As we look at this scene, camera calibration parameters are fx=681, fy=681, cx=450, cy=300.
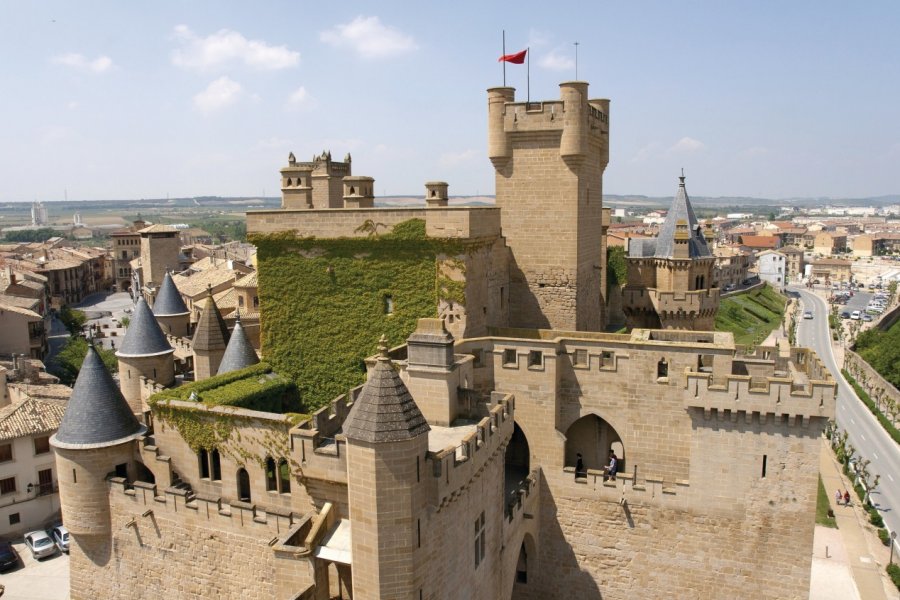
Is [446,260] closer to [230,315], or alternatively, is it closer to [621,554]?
[621,554]

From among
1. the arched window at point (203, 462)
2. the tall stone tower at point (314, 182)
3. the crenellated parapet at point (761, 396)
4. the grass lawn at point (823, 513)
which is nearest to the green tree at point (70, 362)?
the tall stone tower at point (314, 182)

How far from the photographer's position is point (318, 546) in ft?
59.6

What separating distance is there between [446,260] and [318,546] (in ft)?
36.3

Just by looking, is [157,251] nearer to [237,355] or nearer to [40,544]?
[40,544]

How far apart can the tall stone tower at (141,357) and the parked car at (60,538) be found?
1060 cm

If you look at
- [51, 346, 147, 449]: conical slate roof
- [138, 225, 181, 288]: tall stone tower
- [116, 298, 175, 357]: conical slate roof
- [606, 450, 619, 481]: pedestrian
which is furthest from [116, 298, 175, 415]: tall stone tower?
[138, 225, 181, 288]: tall stone tower

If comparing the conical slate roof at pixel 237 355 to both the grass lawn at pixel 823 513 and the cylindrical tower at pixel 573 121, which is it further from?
the grass lawn at pixel 823 513

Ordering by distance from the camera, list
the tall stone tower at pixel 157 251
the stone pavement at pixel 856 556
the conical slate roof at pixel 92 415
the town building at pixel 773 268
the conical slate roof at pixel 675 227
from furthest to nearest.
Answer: the town building at pixel 773 268 < the tall stone tower at pixel 157 251 < the conical slate roof at pixel 675 227 < the stone pavement at pixel 856 556 < the conical slate roof at pixel 92 415

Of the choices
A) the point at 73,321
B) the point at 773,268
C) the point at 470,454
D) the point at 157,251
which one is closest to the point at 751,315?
the point at 773,268

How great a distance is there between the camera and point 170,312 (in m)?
39.8

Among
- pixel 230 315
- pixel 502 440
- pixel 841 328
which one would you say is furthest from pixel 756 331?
pixel 502 440

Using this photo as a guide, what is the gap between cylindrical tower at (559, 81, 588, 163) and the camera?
26.6 m

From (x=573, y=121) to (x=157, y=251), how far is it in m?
66.8

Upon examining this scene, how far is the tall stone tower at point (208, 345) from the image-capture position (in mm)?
31172
